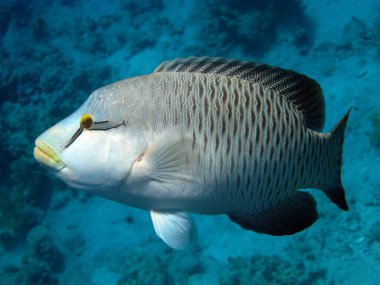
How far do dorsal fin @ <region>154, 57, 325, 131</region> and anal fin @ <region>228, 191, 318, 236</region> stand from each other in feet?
1.60

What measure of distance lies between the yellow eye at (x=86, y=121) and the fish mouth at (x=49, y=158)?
204mm

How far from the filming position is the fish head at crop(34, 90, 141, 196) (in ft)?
5.74

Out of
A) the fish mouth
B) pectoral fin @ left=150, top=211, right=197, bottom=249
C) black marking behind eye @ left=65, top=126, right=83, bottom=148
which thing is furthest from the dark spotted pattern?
the fish mouth

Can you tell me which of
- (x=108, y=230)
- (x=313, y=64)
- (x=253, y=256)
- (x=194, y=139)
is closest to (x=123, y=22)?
(x=313, y=64)

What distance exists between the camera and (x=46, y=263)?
1003 centimetres

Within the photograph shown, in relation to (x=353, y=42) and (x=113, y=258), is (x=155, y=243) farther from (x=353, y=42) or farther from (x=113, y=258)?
(x=353, y=42)

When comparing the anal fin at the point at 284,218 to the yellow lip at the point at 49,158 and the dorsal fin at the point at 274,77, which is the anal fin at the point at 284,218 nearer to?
the dorsal fin at the point at 274,77

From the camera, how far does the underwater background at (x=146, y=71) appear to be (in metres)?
8.00

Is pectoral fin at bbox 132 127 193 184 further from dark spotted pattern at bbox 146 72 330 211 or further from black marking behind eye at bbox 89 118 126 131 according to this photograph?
black marking behind eye at bbox 89 118 126 131

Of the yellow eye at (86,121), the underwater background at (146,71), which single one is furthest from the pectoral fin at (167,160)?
the underwater background at (146,71)

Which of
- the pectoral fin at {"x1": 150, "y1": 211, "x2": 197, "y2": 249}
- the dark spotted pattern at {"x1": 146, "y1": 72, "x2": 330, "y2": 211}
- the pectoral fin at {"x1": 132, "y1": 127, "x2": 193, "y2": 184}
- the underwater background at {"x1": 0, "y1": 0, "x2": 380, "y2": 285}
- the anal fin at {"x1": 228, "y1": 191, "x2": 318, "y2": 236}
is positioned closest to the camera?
the pectoral fin at {"x1": 132, "y1": 127, "x2": 193, "y2": 184}

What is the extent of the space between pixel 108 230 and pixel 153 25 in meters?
10.3

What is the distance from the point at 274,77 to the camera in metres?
2.07

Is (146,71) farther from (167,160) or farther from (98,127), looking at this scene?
(167,160)
